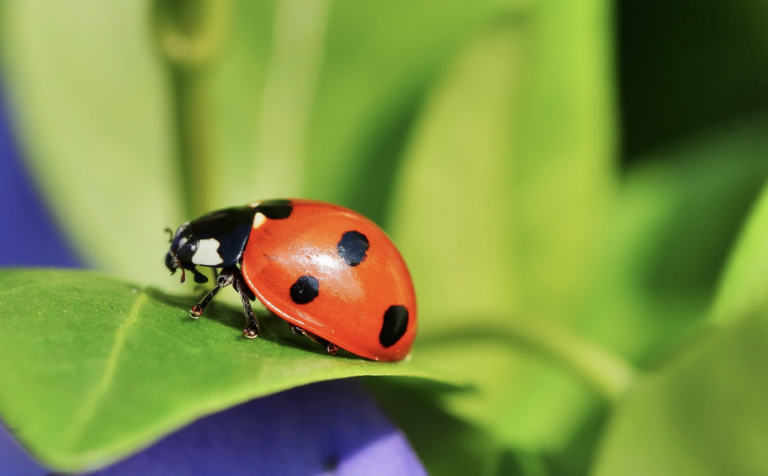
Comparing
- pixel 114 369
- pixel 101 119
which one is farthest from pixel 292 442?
pixel 101 119

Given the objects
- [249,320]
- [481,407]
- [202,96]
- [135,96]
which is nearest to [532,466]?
[481,407]

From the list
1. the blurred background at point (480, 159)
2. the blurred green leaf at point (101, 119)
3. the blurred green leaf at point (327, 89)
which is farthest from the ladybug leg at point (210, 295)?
A: the blurred green leaf at point (101, 119)

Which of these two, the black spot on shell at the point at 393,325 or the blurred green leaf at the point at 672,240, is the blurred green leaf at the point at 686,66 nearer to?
the blurred green leaf at the point at 672,240

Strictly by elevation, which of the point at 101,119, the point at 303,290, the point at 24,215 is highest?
the point at 303,290

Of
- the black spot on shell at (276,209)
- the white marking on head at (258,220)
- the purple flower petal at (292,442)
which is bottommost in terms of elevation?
the purple flower petal at (292,442)

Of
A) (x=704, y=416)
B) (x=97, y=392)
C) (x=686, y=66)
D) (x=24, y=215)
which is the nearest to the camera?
(x=97, y=392)

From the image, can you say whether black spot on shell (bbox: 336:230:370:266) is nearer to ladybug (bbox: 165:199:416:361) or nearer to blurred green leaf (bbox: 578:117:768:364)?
ladybug (bbox: 165:199:416:361)

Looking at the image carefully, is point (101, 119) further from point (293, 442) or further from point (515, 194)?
point (293, 442)
